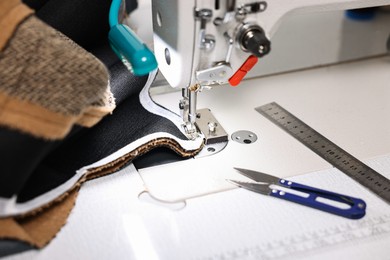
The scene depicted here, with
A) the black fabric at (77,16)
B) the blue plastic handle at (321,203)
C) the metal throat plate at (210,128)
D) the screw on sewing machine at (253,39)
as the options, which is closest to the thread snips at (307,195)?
the blue plastic handle at (321,203)

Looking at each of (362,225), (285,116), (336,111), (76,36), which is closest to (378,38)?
(336,111)

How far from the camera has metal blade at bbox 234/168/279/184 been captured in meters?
1.11

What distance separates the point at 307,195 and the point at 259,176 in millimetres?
119

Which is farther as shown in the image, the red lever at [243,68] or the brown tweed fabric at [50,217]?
the red lever at [243,68]

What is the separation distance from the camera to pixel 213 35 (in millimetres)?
1027

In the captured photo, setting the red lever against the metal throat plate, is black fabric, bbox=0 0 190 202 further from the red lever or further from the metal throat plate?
the red lever

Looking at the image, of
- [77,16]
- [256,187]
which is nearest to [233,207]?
[256,187]

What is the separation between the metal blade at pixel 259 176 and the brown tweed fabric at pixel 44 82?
0.40 m

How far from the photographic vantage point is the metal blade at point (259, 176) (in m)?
1.11

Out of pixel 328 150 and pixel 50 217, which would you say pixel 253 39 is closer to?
pixel 328 150

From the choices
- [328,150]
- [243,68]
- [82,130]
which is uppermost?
[243,68]

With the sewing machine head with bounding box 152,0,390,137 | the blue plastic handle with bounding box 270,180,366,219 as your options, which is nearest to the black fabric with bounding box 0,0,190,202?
the sewing machine head with bounding box 152,0,390,137

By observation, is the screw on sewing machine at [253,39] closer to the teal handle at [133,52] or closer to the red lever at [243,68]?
the red lever at [243,68]

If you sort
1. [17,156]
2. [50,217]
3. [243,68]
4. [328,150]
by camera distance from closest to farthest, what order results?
1. [17,156]
2. [50,217]
3. [243,68]
4. [328,150]
